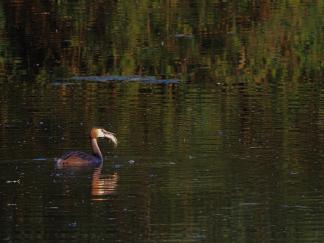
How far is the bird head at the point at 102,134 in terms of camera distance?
15.6 meters

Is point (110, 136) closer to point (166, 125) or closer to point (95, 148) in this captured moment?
point (95, 148)

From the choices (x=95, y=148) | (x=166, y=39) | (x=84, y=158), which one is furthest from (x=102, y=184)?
(x=166, y=39)

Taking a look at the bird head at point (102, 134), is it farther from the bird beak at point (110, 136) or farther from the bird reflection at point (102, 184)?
the bird reflection at point (102, 184)

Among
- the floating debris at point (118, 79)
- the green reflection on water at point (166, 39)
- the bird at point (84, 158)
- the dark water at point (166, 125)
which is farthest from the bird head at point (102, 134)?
the green reflection on water at point (166, 39)

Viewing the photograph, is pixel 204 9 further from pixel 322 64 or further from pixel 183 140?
pixel 183 140

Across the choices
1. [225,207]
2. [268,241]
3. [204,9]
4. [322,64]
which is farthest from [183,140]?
[204,9]

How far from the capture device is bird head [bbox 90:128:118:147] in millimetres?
15633

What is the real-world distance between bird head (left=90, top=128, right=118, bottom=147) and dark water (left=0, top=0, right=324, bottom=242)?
0.60ft

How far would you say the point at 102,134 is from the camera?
51.6 ft

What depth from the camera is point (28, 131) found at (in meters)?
16.8

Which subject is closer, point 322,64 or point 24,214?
point 24,214

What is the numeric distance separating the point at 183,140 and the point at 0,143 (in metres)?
2.06

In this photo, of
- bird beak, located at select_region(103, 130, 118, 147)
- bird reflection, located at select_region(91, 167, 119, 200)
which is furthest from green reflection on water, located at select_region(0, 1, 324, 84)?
bird reflection, located at select_region(91, 167, 119, 200)

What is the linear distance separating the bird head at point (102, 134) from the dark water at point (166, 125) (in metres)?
0.18
